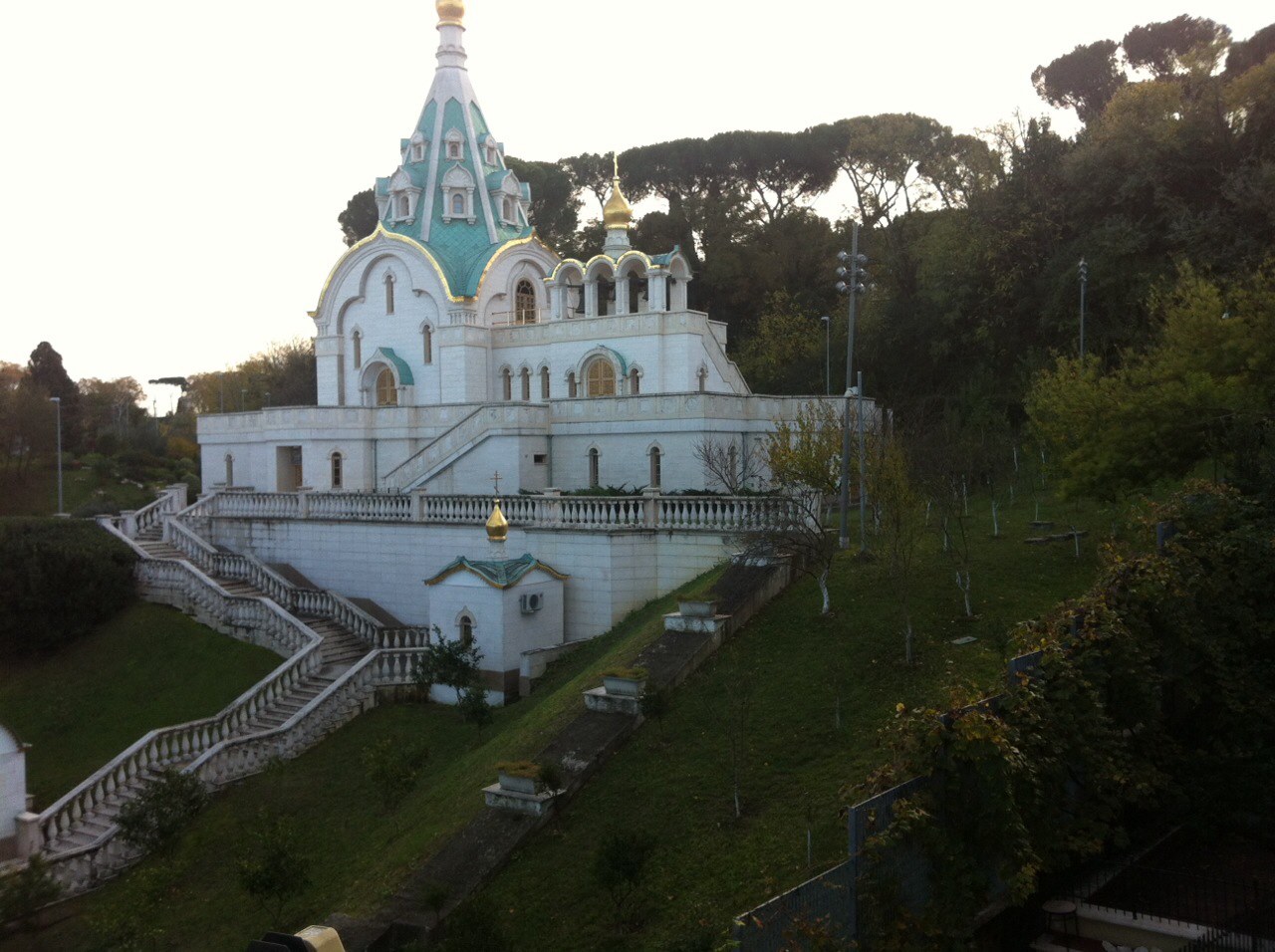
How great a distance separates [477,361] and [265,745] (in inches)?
709

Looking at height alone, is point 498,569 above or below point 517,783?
above

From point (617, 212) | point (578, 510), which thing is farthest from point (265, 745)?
point (617, 212)

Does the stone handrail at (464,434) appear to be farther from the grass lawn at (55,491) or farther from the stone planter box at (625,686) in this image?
the grass lawn at (55,491)

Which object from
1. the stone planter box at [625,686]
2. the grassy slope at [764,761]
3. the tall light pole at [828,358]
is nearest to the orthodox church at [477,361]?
the tall light pole at [828,358]

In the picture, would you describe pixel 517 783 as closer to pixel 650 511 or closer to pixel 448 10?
pixel 650 511

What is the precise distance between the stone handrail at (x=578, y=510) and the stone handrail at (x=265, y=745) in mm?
3817

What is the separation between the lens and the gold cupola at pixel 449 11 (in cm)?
4062

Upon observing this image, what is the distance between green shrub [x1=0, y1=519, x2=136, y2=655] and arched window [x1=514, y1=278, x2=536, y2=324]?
15360 millimetres

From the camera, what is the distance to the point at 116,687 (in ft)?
82.7

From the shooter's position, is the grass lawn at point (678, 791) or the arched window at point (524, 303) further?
the arched window at point (524, 303)

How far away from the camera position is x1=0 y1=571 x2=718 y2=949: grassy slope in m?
14.0

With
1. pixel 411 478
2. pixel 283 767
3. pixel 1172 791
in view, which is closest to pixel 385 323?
pixel 411 478

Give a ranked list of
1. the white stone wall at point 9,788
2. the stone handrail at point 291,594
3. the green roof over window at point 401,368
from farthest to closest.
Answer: the green roof over window at point 401,368
the stone handrail at point 291,594
the white stone wall at point 9,788

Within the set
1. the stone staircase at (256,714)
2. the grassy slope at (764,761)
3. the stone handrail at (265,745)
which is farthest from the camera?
the stone staircase at (256,714)
